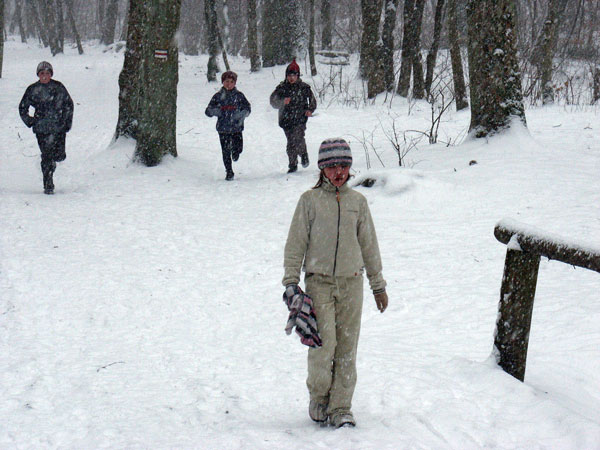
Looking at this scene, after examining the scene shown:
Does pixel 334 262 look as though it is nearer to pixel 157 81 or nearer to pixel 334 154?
pixel 334 154

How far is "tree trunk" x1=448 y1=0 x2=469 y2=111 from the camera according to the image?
1648 cm

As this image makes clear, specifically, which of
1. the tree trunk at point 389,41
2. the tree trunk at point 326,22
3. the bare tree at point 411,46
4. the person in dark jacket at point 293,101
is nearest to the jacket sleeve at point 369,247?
the person in dark jacket at point 293,101

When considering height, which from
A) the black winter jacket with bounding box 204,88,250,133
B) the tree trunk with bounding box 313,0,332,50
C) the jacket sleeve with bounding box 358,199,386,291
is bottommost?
the jacket sleeve with bounding box 358,199,386,291

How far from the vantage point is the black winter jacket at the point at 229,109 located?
1119 cm

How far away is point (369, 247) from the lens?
A: 3801 millimetres

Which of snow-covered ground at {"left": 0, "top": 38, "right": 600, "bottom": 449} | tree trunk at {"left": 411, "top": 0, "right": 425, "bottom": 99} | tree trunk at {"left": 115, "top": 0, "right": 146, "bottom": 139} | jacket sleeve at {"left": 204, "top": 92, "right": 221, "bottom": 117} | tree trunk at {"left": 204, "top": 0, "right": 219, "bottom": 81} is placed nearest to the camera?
snow-covered ground at {"left": 0, "top": 38, "right": 600, "bottom": 449}

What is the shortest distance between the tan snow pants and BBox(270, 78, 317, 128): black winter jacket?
7920mm

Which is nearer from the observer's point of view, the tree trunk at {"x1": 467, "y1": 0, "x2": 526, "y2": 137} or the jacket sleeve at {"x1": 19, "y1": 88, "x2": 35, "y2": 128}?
the jacket sleeve at {"x1": 19, "y1": 88, "x2": 35, "y2": 128}

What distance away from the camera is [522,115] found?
1070 centimetres

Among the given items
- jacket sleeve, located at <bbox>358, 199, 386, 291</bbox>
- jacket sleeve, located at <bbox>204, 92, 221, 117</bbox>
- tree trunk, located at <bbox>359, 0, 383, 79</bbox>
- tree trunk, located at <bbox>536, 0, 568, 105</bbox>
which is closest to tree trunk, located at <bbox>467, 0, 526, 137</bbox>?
jacket sleeve, located at <bbox>204, 92, 221, 117</bbox>

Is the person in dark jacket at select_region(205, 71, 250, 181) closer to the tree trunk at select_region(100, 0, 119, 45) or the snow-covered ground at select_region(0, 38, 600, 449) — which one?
the snow-covered ground at select_region(0, 38, 600, 449)

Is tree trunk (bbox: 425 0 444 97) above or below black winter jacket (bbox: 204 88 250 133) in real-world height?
above

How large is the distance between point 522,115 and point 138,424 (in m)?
8.81

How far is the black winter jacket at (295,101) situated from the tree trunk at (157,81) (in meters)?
2.31
